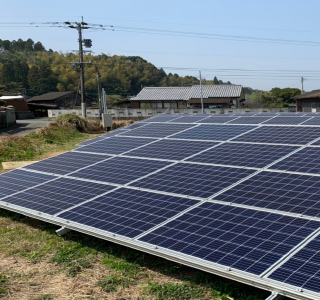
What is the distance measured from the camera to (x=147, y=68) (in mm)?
157875

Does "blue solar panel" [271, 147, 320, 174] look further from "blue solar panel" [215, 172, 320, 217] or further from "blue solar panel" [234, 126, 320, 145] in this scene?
"blue solar panel" [234, 126, 320, 145]

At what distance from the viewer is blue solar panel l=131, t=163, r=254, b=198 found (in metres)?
10.8

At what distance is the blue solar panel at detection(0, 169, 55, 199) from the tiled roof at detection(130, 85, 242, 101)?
7487 centimetres

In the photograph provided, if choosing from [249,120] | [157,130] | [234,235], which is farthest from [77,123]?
[234,235]

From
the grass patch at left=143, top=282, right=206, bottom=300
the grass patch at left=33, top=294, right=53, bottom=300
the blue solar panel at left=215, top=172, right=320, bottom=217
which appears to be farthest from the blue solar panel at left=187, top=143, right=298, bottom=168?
the grass patch at left=33, top=294, right=53, bottom=300

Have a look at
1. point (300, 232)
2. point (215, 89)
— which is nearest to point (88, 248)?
point (300, 232)

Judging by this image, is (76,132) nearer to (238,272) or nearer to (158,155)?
(158,155)

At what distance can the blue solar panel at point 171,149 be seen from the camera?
556 inches

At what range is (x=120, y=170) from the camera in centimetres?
1352

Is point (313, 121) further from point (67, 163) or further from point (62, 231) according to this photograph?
point (62, 231)

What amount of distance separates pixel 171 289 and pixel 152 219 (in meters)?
1.95

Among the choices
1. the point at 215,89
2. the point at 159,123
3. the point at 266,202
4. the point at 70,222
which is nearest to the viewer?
the point at 266,202

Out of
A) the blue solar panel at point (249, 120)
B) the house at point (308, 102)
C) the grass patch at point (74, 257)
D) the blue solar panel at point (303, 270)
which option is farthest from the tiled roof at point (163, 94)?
the blue solar panel at point (303, 270)

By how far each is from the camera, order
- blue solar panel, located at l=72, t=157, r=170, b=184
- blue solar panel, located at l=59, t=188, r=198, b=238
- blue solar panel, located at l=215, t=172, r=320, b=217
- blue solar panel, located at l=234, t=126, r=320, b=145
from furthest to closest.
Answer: blue solar panel, located at l=234, t=126, r=320, b=145
blue solar panel, located at l=72, t=157, r=170, b=184
blue solar panel, located at l=59, t=188, r=198, b=238
blue solar panel, located at l=215, t=172, r=320, b=217
